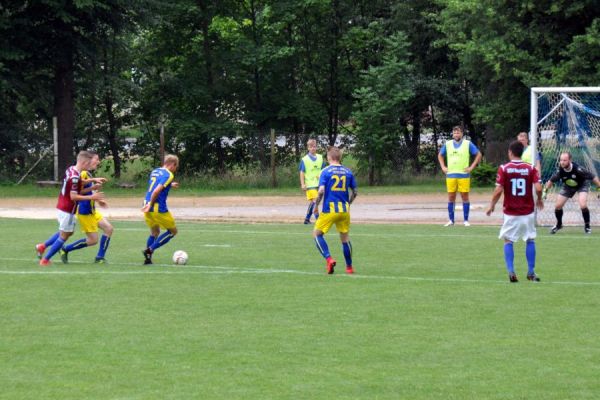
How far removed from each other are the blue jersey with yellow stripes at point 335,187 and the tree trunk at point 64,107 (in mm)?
24986

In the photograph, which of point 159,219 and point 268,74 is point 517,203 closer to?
point 159,219

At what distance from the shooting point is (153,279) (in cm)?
1482

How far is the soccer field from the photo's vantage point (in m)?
8.45

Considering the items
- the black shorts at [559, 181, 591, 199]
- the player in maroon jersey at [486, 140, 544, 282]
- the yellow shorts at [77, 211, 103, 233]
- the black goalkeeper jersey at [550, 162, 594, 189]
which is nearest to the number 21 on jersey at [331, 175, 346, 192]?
the player in maroon jersey at [486, 140, 544, 282]

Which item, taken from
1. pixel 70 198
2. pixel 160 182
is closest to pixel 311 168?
pixel 160 182

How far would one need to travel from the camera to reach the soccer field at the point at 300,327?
8.45 meters

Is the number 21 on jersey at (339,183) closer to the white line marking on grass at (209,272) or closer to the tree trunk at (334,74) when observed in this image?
the white line marking on grass at (209,272)

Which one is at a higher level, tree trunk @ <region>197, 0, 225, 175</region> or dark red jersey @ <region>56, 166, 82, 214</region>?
tree trunk @ <region>197, 0, 225, 175</region>

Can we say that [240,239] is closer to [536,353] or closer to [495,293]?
[495,293]

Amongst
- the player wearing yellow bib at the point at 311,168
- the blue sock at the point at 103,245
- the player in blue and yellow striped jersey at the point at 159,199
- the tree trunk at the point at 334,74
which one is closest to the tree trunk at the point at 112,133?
the tree trunk at the point at 334,74

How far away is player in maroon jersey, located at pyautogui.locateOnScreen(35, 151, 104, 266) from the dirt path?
390 inches

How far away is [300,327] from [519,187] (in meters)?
4.41

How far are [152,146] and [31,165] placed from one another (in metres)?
4.82

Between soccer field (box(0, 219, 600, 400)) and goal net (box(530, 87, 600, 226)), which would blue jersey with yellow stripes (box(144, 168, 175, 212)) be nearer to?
soccer field (box(0, 219, 600, 400))
